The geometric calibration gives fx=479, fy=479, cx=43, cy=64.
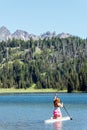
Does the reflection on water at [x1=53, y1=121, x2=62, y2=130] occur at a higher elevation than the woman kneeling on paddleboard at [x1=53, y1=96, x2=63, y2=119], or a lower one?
lower

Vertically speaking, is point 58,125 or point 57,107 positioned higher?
point 57,107

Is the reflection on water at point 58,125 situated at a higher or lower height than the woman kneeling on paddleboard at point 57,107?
lower

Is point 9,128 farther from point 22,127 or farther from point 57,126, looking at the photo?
point 57,126

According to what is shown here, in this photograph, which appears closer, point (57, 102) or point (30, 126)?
point (30, 126)

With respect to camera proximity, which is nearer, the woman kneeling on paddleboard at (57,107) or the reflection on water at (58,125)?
the reflection on water at (58,125)

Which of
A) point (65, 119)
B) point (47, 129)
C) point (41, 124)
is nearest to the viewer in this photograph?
point (47, 129)

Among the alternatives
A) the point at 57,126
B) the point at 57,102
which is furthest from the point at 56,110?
the point at 57,126

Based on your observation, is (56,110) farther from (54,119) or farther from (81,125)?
(81,125)

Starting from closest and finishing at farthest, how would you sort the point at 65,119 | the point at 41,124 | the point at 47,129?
1. the point at 47,129
2. the point at 41,124
3. the point at 65,119

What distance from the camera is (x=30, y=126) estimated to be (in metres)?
60.7

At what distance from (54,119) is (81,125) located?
642 cm

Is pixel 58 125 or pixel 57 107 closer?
pixel 58 125

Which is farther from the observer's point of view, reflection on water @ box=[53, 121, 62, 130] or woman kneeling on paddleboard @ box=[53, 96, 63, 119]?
woman kneeling on paddleboard @ box=[53, 96, 63, 119]

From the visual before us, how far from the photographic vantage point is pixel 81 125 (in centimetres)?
6016
